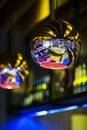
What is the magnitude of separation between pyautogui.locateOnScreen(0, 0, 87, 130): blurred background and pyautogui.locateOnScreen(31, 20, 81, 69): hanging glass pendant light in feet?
5.52

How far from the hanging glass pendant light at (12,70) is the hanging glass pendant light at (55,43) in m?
1.55

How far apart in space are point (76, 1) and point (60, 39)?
2.37 m

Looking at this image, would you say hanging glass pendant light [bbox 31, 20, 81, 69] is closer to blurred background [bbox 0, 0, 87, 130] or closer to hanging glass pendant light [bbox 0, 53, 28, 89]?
hanging glass pendant light [bbox 0, 53, 28, 89]

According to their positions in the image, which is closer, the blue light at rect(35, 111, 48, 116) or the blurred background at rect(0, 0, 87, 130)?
the blurred background at rect(0, 0, 87, 130)

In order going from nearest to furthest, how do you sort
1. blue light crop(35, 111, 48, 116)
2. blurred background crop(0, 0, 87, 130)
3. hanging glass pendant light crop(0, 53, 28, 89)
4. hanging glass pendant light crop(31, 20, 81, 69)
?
hanging glass pendant light crop(31, 20, 81, 69) < hanging glass pendant light crop(0, 53, 28, 89) < blurred background crop(0, 0, 87, 130) < blue light crop(35, 111, 48, 116)

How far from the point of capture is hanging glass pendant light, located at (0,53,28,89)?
4340mm

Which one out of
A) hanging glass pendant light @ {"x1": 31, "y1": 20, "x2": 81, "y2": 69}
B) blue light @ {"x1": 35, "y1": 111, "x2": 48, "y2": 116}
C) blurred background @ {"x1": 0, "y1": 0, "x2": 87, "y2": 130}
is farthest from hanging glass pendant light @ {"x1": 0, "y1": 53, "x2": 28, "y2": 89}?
blue light @ {"x1": 35, "y1": 111, "x2": 48, "y2": 116}

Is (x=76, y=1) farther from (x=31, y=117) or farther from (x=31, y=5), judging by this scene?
(x=31, y=117)

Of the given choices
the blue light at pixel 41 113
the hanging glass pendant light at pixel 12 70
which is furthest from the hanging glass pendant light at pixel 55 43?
the blue light at pixel 41 113

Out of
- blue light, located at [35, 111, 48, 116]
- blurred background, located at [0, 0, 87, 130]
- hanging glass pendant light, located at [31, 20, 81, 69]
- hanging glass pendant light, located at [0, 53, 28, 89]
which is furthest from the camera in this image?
blue light, located at [35, 111, 48, 116]

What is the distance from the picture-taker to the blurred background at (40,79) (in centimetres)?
511

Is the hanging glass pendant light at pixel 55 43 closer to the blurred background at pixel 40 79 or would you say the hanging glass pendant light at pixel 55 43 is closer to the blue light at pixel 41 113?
the blurred background at pixel 40 79

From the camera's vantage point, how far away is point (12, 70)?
450cm

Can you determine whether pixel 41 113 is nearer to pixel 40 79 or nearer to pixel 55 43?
pixel 40 79
